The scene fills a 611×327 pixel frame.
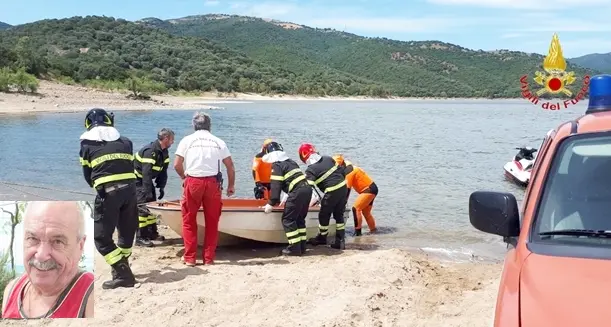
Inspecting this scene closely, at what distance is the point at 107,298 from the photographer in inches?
254

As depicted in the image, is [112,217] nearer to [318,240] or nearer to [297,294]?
[297,294]

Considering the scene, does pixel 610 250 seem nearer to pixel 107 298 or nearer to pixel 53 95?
pixel 107 298

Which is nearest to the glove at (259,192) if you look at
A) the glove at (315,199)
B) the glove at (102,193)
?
the glove at (315,199)

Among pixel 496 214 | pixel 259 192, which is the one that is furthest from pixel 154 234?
pixel 496 214

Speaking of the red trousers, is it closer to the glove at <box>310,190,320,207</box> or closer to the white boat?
the white boat

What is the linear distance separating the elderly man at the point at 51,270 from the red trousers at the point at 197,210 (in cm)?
296

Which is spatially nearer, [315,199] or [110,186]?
[110,186]

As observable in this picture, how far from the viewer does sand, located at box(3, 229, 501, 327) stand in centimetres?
605

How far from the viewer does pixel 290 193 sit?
9148 mm

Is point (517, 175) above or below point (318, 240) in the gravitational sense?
below

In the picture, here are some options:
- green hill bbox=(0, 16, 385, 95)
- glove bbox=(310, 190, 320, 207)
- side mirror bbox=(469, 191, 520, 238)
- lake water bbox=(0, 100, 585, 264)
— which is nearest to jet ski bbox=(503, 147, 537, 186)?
lake water bbox=(0, 100, 585, 264)

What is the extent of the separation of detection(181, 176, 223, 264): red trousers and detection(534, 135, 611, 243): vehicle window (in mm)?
5004

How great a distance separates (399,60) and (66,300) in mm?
172098

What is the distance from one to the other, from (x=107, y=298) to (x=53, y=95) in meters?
52.6
